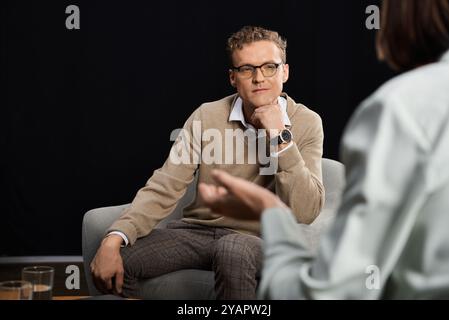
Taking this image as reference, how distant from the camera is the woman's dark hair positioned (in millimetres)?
858

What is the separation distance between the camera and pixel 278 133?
2.19 meters

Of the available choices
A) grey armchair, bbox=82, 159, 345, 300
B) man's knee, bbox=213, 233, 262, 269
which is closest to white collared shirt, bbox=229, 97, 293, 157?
grey armchair, bbox=82, 159, 345, 300

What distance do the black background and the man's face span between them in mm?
1488

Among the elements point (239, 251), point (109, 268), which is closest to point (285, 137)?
point (239, 251)

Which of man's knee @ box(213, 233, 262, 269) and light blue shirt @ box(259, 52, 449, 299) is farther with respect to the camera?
man's knee @ box(213, 233, 262, 269)

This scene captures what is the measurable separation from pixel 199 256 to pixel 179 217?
0.46 meters

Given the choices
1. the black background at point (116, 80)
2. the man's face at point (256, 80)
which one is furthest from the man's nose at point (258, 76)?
the black background at point (116, 80)

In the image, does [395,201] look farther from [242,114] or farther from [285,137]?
[242,114]

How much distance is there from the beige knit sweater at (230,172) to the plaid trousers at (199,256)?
44 millimetres

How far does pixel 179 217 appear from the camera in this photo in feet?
8.49

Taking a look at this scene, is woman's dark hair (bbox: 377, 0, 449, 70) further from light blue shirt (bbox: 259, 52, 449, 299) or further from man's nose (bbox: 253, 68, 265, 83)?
man's nose (bbox: 253, 68, 265, 83)

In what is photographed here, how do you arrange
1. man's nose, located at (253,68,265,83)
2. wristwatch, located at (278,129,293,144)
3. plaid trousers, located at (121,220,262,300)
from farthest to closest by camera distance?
man's nose, located at (253,68,265,83) → wristwatch, located at (278,129,293,144) → plaid trousers, located at (121,220,262,300)

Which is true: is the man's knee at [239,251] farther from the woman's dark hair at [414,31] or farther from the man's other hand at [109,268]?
the woman's dark hair at [414,31]

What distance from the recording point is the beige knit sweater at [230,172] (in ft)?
6.95
